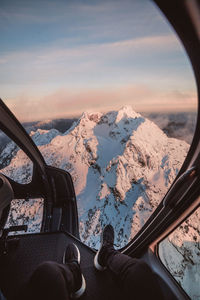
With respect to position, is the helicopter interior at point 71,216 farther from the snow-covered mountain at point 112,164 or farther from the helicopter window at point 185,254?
the snow-covered mountain at point 112,164

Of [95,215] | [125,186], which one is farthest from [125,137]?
[95,215]

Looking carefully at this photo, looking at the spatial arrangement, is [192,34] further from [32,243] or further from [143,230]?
[32,243]

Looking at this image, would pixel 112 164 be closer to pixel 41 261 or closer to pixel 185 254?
pixel 41 261

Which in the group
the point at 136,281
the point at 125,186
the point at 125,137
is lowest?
the point at 125,186

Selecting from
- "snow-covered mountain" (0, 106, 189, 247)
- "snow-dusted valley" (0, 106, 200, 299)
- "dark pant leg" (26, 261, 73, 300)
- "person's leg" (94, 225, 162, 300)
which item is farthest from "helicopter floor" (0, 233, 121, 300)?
"snow-covered mountain" (0, 106, 189, 247)

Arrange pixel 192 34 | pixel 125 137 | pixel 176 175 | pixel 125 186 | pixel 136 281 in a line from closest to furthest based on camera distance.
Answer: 1. pixel 192 34
2. pixel 136 281
3. pixel 176 175
4. pixel 125 186
5. pixel 125 137
